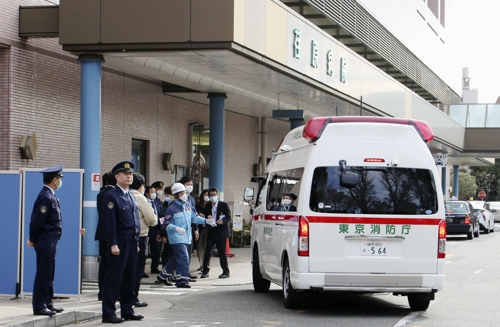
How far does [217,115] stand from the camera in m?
23.8

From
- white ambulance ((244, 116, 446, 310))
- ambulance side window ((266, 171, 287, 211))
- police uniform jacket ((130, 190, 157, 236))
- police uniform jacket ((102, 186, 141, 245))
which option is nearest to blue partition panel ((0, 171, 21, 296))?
police uniform jacket ((130, 190, 157, 236))

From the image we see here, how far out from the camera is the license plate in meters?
11.7

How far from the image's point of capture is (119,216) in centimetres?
1086

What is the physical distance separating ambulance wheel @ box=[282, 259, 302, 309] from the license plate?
3.58 feet

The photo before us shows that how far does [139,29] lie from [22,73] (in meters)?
2.84

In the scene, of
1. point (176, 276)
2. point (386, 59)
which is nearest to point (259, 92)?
point (176, 276)

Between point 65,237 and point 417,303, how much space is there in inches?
199

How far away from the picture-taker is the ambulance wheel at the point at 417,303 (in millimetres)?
12286

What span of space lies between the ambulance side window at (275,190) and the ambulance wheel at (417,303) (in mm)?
2304

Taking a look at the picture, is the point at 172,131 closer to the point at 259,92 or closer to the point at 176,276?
the point at 259,92

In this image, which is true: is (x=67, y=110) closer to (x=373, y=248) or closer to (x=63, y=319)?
(x=63, y=319)

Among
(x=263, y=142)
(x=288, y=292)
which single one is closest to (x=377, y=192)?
(x=288, y=292)

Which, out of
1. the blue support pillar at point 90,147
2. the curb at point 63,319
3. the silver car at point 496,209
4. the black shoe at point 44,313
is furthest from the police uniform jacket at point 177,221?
the silver car at point 496,209

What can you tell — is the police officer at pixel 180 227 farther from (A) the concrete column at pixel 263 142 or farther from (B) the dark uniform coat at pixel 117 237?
(A) the concrete column at pixel 263 142
